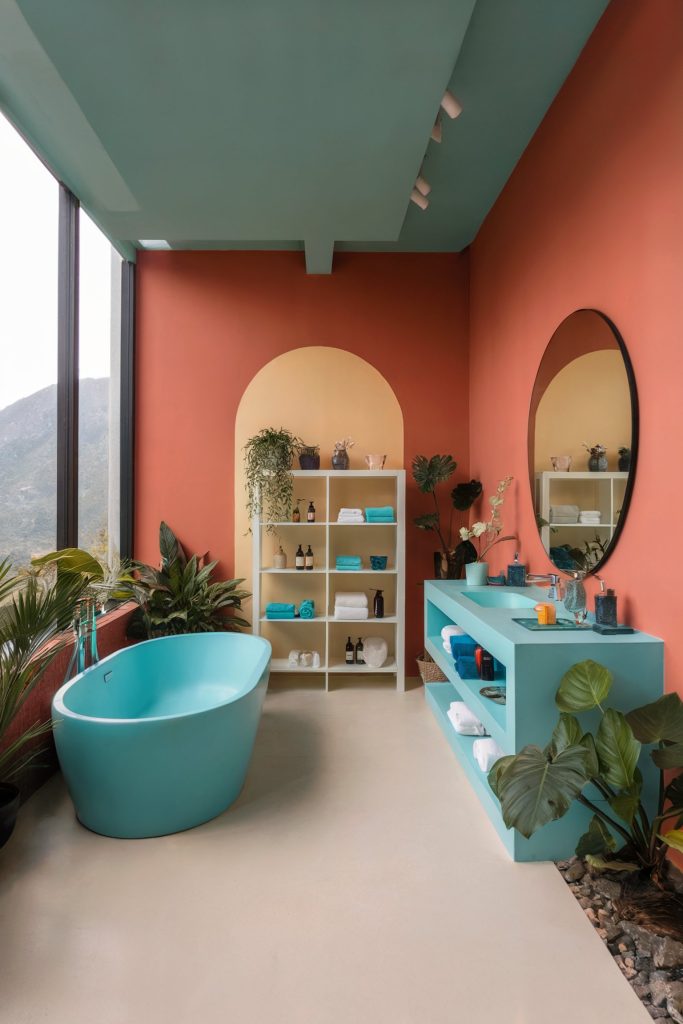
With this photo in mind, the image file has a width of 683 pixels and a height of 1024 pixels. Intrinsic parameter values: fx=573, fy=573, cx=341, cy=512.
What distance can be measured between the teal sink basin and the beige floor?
0.96m

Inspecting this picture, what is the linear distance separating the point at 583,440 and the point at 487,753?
4.85ft

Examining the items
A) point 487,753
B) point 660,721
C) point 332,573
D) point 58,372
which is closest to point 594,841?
point 660,721

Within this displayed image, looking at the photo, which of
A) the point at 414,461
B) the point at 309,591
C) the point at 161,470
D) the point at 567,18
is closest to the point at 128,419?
the point at 161,470

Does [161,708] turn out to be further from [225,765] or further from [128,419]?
[128,419]

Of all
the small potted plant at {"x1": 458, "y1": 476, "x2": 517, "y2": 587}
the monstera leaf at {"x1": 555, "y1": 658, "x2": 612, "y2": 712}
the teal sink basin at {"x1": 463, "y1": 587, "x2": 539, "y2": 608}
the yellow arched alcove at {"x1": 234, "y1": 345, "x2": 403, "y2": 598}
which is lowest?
the monstera leaf at {"x1": 555, "y1": 658, "x2": 612, "y2": 712}

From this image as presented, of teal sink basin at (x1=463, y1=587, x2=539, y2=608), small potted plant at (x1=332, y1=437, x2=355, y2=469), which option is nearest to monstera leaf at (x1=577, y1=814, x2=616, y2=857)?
teal sink basin at (x1=463, y1=587, x2=539, y2=608)

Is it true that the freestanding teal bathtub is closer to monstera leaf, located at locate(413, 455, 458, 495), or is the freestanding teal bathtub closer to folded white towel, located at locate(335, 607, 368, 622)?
folded white towel, located at locate(335, 607, 368, 622)

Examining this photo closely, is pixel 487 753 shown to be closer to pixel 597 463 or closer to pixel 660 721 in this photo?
pixel 660 721

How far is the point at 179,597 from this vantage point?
169 inches

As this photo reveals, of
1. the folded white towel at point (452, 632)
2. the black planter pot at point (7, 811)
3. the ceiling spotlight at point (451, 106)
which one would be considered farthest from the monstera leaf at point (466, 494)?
the black planter pot at point (7, 811)

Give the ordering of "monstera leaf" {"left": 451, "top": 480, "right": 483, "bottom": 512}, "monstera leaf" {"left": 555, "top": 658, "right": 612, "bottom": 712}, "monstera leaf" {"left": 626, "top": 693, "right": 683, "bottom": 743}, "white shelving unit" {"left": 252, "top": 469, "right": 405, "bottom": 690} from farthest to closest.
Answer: "white shelving unit" {"left": 252, "top": 469, "right": 405, "bottom": 690} → "monstera leaf" {"left": 451, "top": 480, "right": 483, "bottom": 512} → "monstera leaf" {"left": 555, "top": 658, "right": 612, "bottom": 712} → "monstera leaf" {"left": 626, "top": 693, "right": 683, "bottom": 743}

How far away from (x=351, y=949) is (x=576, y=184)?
3234 mm

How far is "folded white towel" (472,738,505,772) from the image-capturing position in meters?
2.56

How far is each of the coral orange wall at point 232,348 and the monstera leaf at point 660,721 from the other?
280cm
